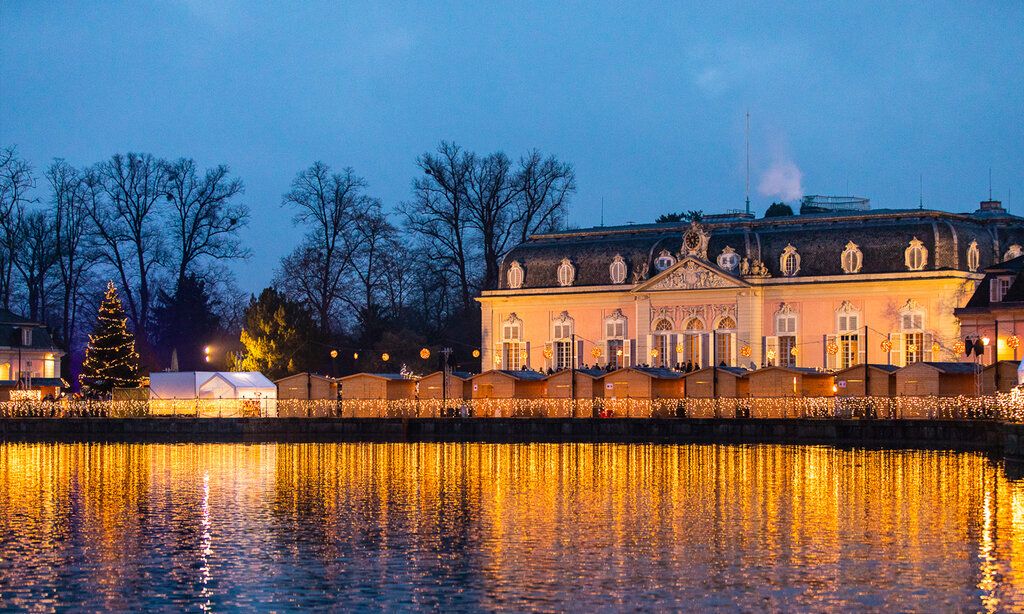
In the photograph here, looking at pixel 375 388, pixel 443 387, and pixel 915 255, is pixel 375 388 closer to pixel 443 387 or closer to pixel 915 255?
pixel 443 387

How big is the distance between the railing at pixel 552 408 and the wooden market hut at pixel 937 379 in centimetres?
269

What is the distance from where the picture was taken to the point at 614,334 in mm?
95812

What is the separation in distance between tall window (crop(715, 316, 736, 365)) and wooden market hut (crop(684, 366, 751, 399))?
37.0ft

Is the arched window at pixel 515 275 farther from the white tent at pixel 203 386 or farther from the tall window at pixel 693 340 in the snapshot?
the white tent at pixel 203 386

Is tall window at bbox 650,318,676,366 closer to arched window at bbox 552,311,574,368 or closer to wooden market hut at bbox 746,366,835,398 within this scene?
arched window at bbox 552,311,574,368

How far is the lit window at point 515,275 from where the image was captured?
9912 cm

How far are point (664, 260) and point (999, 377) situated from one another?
26419 mm

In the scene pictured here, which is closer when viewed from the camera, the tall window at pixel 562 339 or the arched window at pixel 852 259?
the arched window at pixel 852 259

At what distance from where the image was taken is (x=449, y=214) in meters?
109

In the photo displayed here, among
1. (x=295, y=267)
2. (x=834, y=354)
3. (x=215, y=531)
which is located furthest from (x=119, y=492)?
(x=295, y=267)

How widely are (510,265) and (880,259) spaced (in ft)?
73.9

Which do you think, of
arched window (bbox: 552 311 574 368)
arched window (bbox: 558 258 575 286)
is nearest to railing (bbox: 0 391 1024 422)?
Result: arched window (bbox: 552 311 574 368)

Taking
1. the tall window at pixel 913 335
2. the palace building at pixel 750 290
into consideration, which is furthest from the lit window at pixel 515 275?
the tall window at pixel 913 335

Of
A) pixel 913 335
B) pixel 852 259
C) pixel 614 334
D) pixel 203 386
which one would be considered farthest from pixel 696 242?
pixel 203 386
